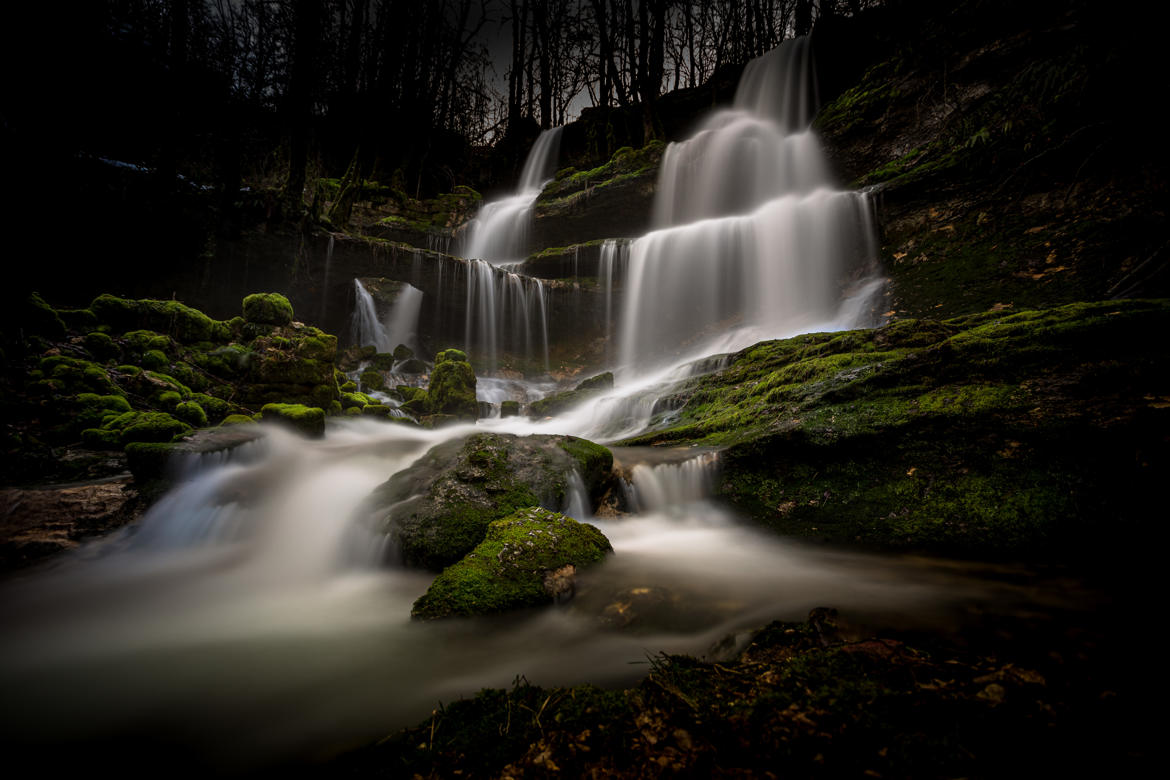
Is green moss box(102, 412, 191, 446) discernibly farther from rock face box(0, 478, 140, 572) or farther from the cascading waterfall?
the cascading waterfall

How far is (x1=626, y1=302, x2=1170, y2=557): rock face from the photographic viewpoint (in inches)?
101

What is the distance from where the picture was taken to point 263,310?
8.58 meters

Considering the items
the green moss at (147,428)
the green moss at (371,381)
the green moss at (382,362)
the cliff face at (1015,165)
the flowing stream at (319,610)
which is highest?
the cliff face at (1015,165)

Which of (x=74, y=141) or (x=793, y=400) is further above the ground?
(x=74, y=141)

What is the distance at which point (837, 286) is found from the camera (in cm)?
1035

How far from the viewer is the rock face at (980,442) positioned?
258cm

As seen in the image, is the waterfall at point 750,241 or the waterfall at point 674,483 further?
the waterfall at point 750,241

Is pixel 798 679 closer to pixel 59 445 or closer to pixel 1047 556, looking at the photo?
pixel 1047 556

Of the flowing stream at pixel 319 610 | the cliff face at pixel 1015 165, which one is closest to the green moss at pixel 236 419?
the flowing stream at pixel 319 610

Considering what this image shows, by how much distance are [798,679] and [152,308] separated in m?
10.9

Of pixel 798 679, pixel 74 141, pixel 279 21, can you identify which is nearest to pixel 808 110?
pixel 279 21

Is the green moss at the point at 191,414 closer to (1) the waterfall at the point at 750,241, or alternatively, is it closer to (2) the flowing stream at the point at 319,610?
(2) the flowing stream at the point at 319,610

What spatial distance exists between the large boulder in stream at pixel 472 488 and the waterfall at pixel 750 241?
769 centimetres

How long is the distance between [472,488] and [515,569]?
3.72ft
